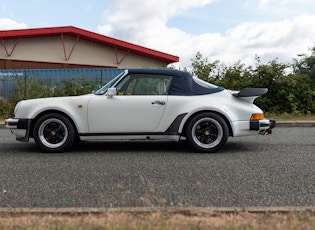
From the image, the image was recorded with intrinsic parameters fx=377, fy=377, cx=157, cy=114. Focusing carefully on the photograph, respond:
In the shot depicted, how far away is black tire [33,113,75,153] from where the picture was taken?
6398 mm

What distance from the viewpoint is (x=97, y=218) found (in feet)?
10.1

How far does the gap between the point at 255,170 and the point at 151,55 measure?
21.7 meters

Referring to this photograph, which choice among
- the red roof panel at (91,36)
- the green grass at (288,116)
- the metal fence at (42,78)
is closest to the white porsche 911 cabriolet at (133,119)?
the green grass at (288,116)

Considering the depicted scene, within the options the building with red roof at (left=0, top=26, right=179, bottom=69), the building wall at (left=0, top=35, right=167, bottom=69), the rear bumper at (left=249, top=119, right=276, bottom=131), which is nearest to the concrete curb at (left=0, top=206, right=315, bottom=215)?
the rear bumper at (left=249, top=119, right=276, bottom=131)

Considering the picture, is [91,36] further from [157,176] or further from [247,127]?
[157,176]

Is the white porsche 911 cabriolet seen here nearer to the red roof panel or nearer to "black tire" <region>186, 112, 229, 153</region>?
"black tire" <region>186, 112, 229, 153</region>

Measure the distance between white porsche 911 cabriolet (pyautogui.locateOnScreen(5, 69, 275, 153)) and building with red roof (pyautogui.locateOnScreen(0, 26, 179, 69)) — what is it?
711 inches

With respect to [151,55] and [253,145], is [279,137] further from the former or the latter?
[151,55]

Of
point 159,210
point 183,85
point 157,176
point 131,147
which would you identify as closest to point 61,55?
point 131,147

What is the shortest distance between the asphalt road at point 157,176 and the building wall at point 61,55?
704 inches

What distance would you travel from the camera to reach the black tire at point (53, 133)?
6.40 m

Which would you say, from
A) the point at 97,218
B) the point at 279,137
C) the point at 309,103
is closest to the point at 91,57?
the point at 309,103

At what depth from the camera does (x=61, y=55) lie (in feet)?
81.1

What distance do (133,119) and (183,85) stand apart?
1082 mm
